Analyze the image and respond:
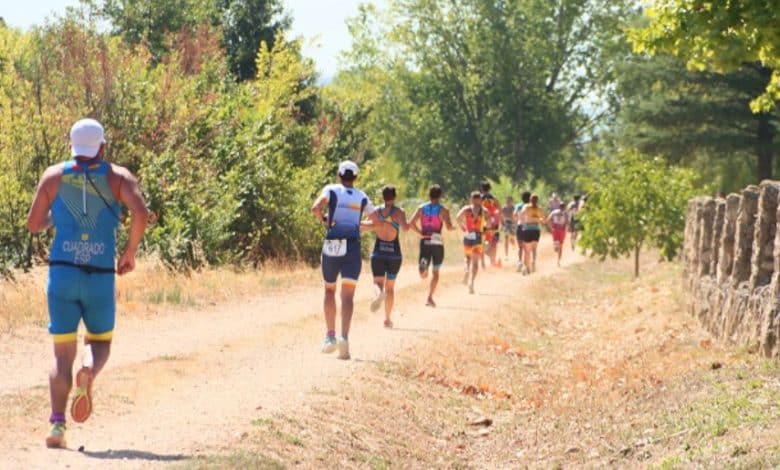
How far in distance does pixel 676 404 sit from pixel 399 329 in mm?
6046

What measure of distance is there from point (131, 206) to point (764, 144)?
36.1 meters

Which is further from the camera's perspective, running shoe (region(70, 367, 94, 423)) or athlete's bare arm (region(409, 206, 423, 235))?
athlete's bare arm (region(409, 206, 423, 235))

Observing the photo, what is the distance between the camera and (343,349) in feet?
49.4

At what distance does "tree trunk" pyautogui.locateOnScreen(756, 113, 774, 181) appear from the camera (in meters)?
43.1

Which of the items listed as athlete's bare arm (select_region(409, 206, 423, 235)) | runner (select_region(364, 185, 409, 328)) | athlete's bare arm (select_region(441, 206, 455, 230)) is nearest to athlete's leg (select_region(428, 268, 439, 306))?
athlete's bare arm (select_region(409, 206, 423, 235))

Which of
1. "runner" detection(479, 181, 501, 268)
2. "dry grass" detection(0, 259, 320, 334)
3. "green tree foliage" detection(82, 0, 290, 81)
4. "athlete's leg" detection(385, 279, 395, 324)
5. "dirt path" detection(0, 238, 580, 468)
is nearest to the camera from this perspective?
"dirt path" detection(0, 238, 580, 468)

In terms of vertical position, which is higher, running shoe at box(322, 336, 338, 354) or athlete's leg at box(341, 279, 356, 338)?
athlete's leg at box(341, 279, 356, 338)

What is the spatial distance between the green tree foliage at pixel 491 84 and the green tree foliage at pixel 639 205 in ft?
114

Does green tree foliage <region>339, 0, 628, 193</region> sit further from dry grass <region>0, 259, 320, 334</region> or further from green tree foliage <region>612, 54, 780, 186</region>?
dry grass <region>0, 259, 320, 334</region>

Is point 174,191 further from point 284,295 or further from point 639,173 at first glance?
point 639,173

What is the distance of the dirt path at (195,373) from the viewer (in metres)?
9.70

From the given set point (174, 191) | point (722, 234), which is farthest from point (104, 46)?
point (722, 234)

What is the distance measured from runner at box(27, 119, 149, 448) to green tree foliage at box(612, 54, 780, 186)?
34.1 meters

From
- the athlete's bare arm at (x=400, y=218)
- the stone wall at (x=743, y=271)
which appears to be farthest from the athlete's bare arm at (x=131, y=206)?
the athlete's bare arm at (x=400, y=218)
